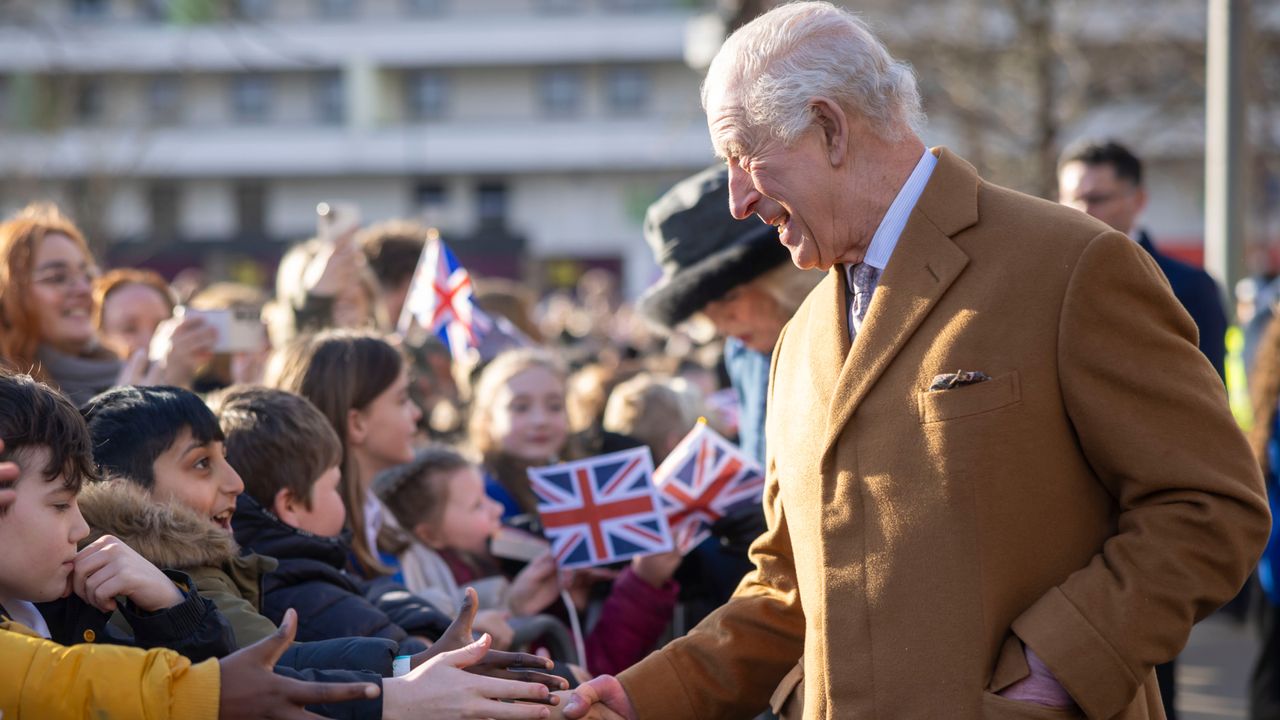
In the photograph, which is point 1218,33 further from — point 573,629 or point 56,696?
point 56,696

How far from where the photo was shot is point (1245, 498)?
2.54 metres

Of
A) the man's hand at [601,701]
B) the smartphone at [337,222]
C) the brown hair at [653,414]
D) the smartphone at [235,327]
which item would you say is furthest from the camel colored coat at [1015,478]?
the smartphone at [337,222]

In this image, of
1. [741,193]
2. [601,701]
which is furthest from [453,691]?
[741,193]

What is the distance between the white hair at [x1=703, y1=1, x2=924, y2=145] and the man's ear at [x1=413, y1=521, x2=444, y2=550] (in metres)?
2.53

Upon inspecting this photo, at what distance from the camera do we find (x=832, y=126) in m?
2.83

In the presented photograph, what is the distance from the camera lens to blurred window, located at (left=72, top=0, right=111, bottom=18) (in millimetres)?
42594

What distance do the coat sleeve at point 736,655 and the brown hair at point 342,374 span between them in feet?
4.64

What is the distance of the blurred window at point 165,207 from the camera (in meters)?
45.8

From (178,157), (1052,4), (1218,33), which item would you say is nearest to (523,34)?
(178,157)

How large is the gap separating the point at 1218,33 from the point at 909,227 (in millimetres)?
6093

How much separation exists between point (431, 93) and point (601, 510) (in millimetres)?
44760

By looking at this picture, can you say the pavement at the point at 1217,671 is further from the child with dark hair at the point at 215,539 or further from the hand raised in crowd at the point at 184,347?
the child with dark hair at the point at 215,539

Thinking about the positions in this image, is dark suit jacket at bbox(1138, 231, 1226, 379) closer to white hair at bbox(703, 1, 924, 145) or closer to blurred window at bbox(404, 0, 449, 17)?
white hair at bbox(703, 1, 924, 145)

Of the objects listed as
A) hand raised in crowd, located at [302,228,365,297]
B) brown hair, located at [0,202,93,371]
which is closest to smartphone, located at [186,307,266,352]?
brown hair, located at [0,202,93,371]
